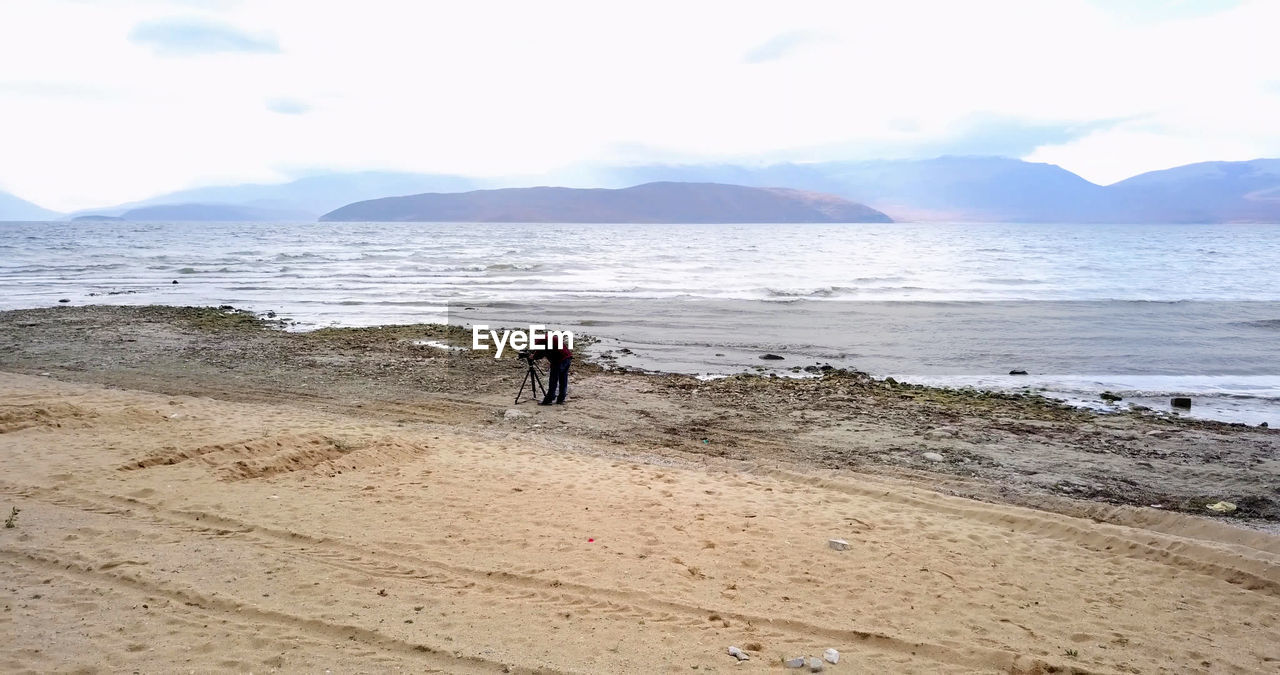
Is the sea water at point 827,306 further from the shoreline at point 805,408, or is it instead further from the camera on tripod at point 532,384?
the camera on tripod at point 532,384

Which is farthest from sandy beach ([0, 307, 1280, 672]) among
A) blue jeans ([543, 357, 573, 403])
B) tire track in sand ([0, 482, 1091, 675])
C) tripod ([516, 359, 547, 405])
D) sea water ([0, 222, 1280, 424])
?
sea water ([0, 222, 1280, 424])

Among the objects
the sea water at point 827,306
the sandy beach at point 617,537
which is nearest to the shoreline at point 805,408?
the sandy beach at point 617,537

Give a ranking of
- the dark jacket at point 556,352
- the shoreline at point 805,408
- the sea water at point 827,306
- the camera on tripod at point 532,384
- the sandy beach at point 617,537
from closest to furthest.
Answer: the sandy beach at point 617,537, the shoreline at point 805,408, the dark jacket at point 556,352, the camera on tripod at point 532,384, the sea water at point 827,306

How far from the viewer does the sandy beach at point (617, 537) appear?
4.88 metres

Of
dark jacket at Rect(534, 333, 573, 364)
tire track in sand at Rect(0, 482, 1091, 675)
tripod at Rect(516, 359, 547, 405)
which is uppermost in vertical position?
dark jacket at Rect(534, 333, 573, 364)

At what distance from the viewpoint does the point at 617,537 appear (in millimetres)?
6641

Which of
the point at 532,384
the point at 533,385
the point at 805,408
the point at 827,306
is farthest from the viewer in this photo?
the point at 827,306

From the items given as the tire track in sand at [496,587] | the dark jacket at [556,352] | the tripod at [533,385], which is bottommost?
the tire track in sand at [496,587]

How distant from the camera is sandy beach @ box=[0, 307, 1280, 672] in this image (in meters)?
4.88

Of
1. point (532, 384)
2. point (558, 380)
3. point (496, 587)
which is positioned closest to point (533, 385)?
point (532, 384)

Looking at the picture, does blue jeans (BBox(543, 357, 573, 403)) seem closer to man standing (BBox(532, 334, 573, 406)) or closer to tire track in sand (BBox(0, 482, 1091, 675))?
man standing (BBox(532, 334, 573, 406))

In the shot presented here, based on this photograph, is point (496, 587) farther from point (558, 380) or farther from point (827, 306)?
point (827, 306)

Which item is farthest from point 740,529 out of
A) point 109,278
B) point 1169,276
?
→ point 1169,276

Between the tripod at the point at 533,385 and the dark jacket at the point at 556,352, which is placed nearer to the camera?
the dark jacket at the point at 556,352
